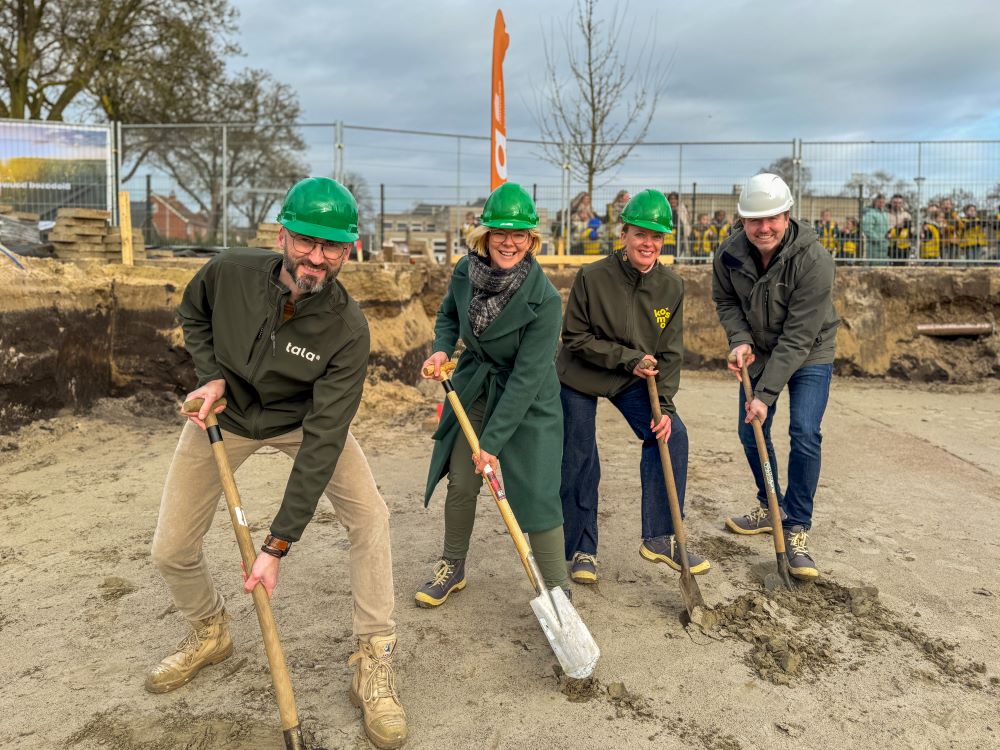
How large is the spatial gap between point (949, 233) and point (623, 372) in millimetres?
10394

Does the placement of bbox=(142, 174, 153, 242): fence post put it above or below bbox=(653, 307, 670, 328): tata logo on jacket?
above

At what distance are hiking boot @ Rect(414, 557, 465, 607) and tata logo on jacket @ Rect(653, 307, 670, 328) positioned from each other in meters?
1.52

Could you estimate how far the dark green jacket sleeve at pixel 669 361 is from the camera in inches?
162

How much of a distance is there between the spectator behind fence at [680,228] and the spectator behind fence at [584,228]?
110 cm

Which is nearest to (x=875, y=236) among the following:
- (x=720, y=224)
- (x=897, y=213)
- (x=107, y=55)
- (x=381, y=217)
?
(x=897, y=213)

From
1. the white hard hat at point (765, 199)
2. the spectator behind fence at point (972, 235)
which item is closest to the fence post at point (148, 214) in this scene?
the white hard hat at point (765, 199)

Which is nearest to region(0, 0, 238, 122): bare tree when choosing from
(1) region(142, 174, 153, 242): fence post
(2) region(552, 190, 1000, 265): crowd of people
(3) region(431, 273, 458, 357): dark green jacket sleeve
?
(1) region(142, 174, 153, 242): fence post

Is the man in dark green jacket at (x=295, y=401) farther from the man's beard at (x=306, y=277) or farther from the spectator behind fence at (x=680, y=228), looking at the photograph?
the spectator behind fence at (x=680, y=228)

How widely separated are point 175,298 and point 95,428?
1.56m

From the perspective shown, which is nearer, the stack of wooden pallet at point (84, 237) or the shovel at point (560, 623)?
the shovel at point (560, 623)

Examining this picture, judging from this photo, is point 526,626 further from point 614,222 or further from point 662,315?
point 614,222

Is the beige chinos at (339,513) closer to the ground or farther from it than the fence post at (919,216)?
closer to the ground

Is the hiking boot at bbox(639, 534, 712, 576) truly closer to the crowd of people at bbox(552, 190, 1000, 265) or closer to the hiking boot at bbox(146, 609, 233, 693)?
the hiking boot at bbox(146, 609, 233, 693)

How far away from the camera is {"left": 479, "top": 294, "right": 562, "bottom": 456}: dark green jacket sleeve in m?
3.40
